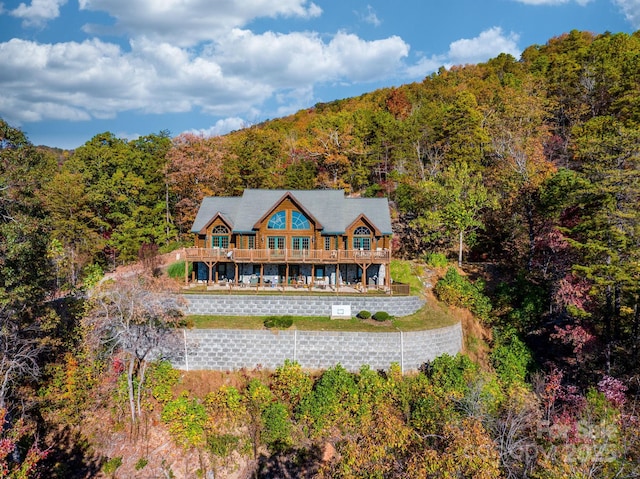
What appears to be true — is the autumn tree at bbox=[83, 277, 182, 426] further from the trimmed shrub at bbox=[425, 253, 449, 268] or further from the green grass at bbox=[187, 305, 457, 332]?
the trimmed shrub at bbox=[425, 253, 449, 268]

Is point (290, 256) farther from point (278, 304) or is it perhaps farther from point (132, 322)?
point (132, 322)

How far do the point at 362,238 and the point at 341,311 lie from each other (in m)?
7.19

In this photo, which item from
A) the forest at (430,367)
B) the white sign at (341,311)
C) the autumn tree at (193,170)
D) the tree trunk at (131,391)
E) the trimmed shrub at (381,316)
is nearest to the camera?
the forest at (430,367)

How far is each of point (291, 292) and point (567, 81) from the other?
147 ft

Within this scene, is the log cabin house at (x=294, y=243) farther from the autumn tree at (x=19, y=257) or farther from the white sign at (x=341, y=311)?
the autumn tree at (x=19, y=257)

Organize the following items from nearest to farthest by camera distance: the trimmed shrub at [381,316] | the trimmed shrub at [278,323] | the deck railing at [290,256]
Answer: the trimmed shrub at [278,323]
the trimmed shrub at [381,316]
the deck railing at [290,256]

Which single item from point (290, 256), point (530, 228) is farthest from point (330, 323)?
point (530, 228)

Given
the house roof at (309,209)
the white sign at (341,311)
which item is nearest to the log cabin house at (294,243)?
the house roof at (309,209)

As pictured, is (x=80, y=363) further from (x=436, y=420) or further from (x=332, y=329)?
(x=436, y=420)

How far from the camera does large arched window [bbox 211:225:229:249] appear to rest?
33.4 m

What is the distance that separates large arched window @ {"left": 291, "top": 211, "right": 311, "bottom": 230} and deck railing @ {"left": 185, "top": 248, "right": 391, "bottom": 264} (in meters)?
2.22

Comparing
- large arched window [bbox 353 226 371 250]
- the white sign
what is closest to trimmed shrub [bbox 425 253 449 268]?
large arched window [bbox 353 226 371 250]

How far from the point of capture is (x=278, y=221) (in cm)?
3281

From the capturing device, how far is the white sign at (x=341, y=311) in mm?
28266
